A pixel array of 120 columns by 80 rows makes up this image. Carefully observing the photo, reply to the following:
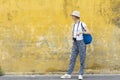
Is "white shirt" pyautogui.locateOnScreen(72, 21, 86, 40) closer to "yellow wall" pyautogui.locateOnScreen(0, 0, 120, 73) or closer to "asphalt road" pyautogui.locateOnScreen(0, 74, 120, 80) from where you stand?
"yellow wall" pyautogui.locateOnScreen(0, 0, 120, 73)

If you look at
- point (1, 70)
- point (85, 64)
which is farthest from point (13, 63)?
point (85, 64)

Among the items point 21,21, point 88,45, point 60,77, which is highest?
point 21,21

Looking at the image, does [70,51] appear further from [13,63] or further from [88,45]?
[13,63]

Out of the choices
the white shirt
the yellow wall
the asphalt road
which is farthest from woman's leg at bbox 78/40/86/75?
the yellow wall

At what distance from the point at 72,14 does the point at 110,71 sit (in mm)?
1877

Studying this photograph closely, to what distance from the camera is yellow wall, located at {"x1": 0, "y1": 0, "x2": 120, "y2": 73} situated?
11.7m

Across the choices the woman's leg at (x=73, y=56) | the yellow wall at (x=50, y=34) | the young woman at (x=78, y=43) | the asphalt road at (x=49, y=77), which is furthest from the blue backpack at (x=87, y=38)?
the asphalt road at (x=49, y=77)

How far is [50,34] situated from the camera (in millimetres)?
11789

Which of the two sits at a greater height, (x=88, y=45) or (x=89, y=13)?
(x=89, y=13)

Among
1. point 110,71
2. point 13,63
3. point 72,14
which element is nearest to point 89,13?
point 72,14

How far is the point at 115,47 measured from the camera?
11.8 m

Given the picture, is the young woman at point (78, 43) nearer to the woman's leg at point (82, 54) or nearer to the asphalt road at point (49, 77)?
the woman's leg at point (82, 54)

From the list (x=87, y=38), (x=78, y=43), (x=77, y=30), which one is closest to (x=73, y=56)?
(x=78, y=43)

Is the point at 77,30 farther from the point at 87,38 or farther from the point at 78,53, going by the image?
the point at 78,53
